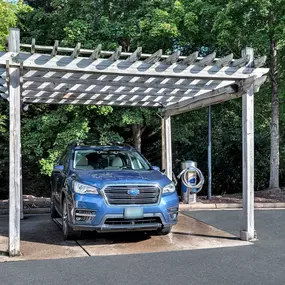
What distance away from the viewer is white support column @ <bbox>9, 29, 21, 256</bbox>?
6066 millimetres

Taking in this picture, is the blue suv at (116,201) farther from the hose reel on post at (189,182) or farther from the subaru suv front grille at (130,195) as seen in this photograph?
the hose reel on post at (189,182)

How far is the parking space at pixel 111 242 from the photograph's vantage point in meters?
6.25

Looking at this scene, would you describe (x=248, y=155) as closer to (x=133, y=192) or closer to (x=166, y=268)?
(x=133, y=192)

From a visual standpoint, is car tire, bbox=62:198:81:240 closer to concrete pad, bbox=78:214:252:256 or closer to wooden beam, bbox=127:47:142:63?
concrete pad, bbox=78:214:252:256

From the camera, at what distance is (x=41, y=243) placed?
688 cm

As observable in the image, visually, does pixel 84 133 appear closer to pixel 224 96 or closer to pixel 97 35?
pixel 97 35

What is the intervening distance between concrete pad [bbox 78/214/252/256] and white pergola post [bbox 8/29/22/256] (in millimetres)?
1159

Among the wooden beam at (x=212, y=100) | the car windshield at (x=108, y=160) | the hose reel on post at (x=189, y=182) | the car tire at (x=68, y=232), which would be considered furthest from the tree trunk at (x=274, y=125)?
the car tire at (x=68, y=232)

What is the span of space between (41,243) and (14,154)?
1719mm

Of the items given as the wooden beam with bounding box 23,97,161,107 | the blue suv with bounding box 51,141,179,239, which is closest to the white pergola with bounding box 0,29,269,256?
the wooden beam with bounding box 23,97,161,107

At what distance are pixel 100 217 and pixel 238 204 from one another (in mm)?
5643

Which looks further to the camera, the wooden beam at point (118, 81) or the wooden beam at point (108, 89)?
the wooden beam at point (108, 89)

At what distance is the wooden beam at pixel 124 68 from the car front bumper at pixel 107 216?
2.07m

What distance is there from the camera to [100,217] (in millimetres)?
6355
